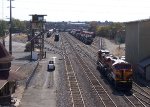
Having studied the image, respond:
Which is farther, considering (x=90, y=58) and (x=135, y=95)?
(x=90, y=58)

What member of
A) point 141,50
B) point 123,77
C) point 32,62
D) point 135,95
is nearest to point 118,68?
point 123,77

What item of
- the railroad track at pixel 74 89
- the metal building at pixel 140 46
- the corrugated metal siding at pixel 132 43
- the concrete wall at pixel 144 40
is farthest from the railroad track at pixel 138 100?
the corrugated metal siding at pixel 132 43

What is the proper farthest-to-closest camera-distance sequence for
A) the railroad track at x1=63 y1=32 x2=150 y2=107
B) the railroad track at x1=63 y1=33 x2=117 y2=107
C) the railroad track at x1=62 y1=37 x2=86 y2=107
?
the railroad track at x1=62 y1=37 x2=86 y2=107 → the railroad track at x1=63 y1=33 x2=117 y2=107 → the railroad track at x1=63 y1=32 x2=150 y2=107

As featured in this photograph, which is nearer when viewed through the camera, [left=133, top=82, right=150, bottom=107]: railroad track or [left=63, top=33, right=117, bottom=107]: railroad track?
[left=63, top=33, right=117, bottom=107]: railroad track

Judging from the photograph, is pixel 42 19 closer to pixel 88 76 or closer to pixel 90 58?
pixel 90 58

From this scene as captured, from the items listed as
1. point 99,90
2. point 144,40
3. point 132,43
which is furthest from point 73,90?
point 132,43

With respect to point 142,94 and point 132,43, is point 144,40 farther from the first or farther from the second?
point 142,94

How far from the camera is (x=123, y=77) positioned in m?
36.3

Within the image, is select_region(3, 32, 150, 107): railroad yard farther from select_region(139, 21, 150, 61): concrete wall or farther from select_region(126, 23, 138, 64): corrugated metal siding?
select_region(126, 23, 138, 64): corrugated metal siding

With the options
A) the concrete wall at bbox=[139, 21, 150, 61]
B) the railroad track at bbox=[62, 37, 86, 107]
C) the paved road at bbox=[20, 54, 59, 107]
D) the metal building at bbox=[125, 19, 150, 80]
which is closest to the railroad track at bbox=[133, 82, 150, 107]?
the railroad track at bbox=[62, 37, 86, 107]

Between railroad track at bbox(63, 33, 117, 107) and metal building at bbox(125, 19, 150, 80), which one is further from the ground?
metal building at bbox(125, 19, 150, 80)

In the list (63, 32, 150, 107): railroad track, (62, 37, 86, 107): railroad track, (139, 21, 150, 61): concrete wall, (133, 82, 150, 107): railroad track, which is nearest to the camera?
(63, 32, 150, 107): railroad track

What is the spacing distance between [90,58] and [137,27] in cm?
1653

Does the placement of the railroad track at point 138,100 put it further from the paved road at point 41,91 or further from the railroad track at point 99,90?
the paved road at point 41,91
